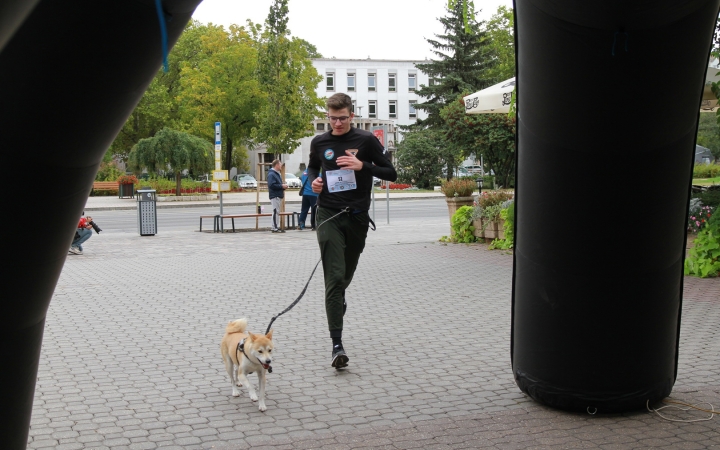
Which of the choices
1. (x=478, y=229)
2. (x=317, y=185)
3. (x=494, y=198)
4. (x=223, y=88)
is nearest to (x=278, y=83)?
(x=478, y=229)

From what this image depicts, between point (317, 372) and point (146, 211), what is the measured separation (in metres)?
16.3

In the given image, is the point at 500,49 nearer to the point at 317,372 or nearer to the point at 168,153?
the point at 168,153

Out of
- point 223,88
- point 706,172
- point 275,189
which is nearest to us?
point 275,189

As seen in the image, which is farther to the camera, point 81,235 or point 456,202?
point 456,202

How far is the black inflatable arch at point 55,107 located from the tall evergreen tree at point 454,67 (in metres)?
59.4

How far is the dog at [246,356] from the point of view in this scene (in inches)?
202

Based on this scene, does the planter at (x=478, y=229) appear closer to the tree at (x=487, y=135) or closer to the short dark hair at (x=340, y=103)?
the short dark hair at (x=340, y=103)

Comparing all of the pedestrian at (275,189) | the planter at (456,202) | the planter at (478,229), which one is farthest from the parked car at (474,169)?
the planter at (478,229)

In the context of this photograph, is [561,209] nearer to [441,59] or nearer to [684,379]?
[684,379]

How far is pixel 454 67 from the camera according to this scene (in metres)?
63.2

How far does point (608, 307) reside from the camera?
15.5 feet

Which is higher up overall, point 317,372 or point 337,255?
point 337,255

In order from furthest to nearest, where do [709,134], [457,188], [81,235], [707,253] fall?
[709,134] → [457,188] → [81,235] → [707,253]

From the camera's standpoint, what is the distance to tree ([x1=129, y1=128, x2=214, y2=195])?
1783 inches
